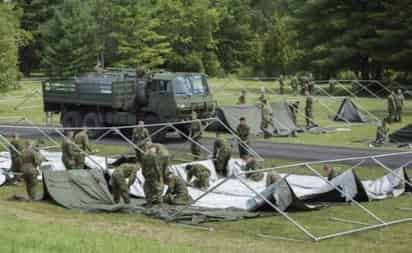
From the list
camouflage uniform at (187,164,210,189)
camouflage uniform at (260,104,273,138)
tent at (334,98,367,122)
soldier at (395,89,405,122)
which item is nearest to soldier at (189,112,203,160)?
camouflage uniform at (187,164,210,189)

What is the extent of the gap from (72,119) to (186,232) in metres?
19.3

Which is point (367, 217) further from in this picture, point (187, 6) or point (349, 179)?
point (187, 6)

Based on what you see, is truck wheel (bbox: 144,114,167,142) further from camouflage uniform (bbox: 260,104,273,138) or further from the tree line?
the tree line

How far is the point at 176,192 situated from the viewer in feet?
63.1

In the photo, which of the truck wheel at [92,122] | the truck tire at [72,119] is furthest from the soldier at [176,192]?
the truck tire at [72,119]

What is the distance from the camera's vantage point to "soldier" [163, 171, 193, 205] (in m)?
19.1

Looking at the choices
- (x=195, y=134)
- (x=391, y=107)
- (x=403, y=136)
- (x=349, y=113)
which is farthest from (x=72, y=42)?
(x=195, y=134)

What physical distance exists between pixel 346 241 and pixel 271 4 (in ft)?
345

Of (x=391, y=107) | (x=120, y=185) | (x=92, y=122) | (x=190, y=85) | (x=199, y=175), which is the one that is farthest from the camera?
(x=391, y=107)

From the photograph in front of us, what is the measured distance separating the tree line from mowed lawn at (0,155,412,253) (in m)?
33.3

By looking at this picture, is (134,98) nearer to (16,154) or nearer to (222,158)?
(222,158)

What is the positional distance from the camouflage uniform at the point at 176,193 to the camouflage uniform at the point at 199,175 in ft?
7.89

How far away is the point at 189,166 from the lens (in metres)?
22.1

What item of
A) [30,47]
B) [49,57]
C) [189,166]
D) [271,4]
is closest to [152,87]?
[189,166]
